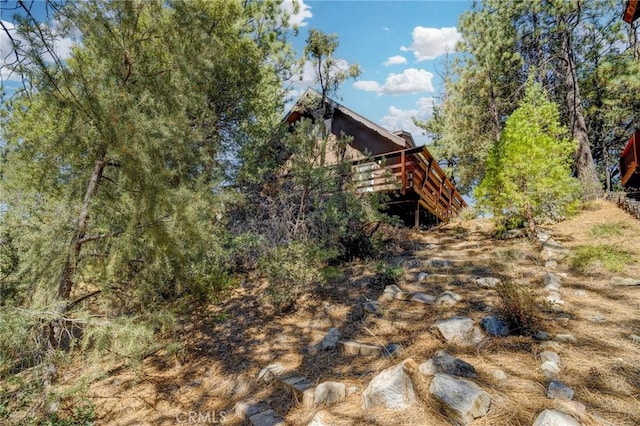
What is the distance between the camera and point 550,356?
2652 mm

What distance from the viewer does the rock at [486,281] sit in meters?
4.40

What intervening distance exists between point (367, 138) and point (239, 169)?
8336 mm

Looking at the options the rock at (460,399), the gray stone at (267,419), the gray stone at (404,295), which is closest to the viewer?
the rock at (460,399)

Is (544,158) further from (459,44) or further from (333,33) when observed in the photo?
(459,44)

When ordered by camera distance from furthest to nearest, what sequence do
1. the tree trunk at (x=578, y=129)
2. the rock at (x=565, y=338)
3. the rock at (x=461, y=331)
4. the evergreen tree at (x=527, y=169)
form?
the tree trunk at (x=578, y=129), the evergreen tree at (x=527, y=169), the rock at (x=461, y=331), the rock at (x=565, y=338)

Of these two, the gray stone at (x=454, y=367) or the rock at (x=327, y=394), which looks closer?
the gray stone at (x=454, y=367)

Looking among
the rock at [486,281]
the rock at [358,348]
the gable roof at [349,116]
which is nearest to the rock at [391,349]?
the rock at [358,348]

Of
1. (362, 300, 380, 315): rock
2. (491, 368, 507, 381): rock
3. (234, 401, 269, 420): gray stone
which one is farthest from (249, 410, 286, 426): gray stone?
(362, 300, 380, 315): rock

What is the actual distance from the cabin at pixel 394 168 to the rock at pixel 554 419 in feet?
16.9

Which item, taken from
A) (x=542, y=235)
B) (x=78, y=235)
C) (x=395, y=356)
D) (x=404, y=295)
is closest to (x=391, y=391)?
(x=395, y=356)

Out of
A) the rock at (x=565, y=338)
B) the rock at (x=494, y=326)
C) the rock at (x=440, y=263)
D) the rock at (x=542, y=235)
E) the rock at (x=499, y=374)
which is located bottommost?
the rock at (x=499, y=374)

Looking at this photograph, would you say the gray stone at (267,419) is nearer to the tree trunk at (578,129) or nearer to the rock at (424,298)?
the rock at (424,298)

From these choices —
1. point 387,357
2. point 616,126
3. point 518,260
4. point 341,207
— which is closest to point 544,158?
point 518,260

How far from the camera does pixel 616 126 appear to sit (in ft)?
47.2
